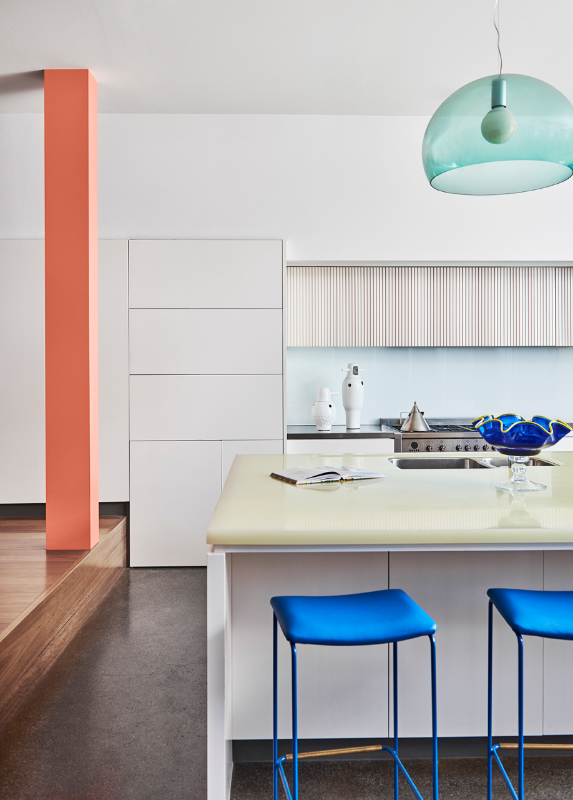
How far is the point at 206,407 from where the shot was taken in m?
4.17

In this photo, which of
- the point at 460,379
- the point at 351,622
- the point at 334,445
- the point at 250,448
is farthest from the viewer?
the point at 460,379

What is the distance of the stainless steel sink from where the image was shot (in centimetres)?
293

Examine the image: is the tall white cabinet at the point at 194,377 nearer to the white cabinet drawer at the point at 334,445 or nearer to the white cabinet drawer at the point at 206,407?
the white cabinet drawer at the point at 206,407

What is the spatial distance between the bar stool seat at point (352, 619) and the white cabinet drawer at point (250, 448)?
7.98ft

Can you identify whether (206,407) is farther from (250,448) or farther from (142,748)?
(142,748)

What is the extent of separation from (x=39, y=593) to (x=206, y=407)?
67.4 inches

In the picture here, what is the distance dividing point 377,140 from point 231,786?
4.03 meters

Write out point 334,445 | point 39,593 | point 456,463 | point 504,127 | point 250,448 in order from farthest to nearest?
point 334,445 → point 250,448 → point 456,463 → point 39,593 → point 504,127

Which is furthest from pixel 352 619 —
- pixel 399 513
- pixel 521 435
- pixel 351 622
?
pixel 521 435

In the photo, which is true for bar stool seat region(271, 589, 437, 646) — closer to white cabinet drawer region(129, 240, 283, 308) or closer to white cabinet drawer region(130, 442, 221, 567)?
white cabinet drawer region(130, 442, 221, 567)

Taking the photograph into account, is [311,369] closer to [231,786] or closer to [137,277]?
[137,277]

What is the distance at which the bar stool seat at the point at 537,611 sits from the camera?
1.57 metres

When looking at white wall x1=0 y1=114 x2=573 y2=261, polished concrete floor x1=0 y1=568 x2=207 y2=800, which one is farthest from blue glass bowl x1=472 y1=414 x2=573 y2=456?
white wall x1=0 y1=114 x2=573 y2=261

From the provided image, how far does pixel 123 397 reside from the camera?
4.14m
